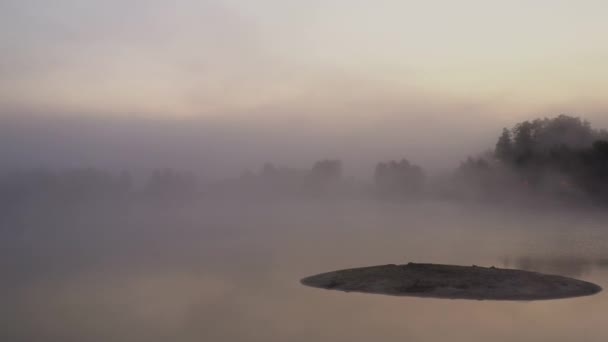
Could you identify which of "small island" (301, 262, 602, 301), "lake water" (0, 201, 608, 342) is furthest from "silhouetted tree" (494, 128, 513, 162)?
"small island" (301, 262, 602, 301)

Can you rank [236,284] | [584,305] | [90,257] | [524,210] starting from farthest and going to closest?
[524,210] < [90,257] < [236,284] < [584,305]

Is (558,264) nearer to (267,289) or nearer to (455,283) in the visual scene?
(455,283)

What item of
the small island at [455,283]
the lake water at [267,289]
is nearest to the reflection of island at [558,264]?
the lake water at [267,289]

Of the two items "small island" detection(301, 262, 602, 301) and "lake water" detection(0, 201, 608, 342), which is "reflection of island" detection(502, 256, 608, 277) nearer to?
"lake water" detection(0, 201, 608, 342)

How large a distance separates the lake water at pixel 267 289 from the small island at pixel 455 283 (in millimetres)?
846

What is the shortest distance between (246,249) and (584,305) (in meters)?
27.7

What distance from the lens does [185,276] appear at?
108ft

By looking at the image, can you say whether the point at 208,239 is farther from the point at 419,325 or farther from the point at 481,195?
the point at 481,195

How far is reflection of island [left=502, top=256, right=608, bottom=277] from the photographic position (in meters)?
32.7

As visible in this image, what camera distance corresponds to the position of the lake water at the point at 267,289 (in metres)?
20.0

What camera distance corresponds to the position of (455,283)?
26.2 m

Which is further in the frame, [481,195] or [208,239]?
[481,195]

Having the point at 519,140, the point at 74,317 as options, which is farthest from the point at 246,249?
the point at 519,140

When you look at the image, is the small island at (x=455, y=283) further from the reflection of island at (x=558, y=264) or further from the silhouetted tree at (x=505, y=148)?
the silhouetted tree at (x=505, y=148)
